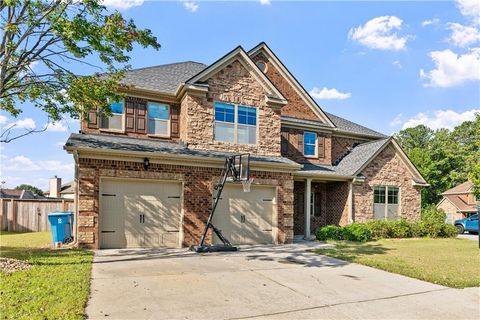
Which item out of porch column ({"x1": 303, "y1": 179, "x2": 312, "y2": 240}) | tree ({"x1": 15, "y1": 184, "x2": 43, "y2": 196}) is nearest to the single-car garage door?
porch column ({"x1": 303, "y1": 179, "x2": 312, "y2": 240})

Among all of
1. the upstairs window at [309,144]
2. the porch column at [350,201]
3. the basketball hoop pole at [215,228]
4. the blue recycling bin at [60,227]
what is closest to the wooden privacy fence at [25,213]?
the blue recycling bin at [60,227]

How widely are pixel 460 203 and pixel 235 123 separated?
3932 cm

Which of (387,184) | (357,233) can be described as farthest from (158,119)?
(387,184)

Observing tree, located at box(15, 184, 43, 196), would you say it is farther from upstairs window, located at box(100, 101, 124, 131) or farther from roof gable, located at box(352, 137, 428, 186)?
roof gable, located at box(352, 137, 428, 186)

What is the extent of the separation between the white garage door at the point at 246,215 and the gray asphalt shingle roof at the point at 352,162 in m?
3.77

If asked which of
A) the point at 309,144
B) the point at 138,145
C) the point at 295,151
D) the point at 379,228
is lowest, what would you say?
the point at 379,228

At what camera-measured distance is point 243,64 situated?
1501 cm

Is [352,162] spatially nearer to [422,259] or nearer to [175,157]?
[422,259]

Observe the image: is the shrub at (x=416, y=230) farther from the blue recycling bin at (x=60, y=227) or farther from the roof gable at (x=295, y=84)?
the blue recycling bin at (x=60, y=227)

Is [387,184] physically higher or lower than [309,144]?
lower

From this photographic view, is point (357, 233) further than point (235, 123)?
Yes

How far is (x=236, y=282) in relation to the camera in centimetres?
754

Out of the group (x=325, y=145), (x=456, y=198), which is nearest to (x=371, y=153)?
(x=325, y=145)

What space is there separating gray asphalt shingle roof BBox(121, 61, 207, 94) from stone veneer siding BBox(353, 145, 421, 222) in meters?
10.4
